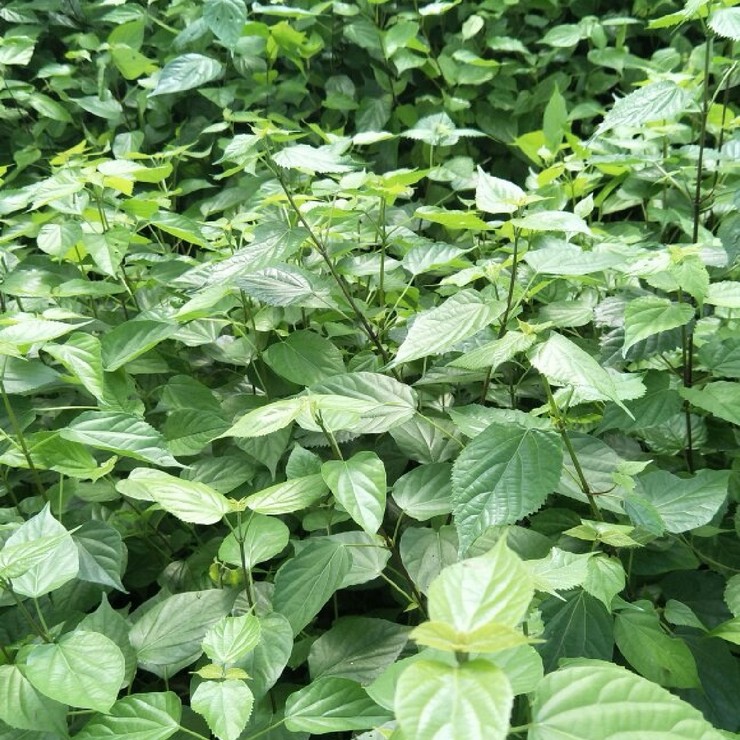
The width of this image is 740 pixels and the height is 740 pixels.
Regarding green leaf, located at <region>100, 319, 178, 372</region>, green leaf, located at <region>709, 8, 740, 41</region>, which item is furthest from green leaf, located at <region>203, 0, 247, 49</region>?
green leaf, located at <region>709, 8, 740, 41</region>

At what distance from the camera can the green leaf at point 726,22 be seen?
99cm

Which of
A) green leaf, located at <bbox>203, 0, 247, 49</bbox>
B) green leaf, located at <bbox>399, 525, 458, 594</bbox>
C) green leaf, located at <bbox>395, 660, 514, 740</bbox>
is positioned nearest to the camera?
green leaf, located at <bbox>395, 660, 514, 740</bbox>

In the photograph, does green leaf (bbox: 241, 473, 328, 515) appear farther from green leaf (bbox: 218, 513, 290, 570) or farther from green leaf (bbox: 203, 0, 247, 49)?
green leaf (bbox: 203, 0, 247, 49)

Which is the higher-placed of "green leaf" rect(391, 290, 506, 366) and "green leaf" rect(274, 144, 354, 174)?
"green leaf" rect(274, 144, 354, 174)

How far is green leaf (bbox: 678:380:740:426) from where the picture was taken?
875mm

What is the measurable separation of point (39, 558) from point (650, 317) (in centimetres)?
72

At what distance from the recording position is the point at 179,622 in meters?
0.83

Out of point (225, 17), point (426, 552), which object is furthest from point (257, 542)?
point (225, 17)

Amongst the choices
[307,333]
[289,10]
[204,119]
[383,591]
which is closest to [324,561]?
[383,591]

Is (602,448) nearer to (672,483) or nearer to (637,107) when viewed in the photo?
(672,483)

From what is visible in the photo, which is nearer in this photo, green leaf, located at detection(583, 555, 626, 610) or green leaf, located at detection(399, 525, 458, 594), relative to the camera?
green leaf, located at detection(583, 555, 626, 610)

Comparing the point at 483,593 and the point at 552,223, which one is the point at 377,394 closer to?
the point at 552,223

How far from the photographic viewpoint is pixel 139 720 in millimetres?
679

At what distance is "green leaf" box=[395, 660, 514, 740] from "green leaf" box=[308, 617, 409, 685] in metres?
0.38
